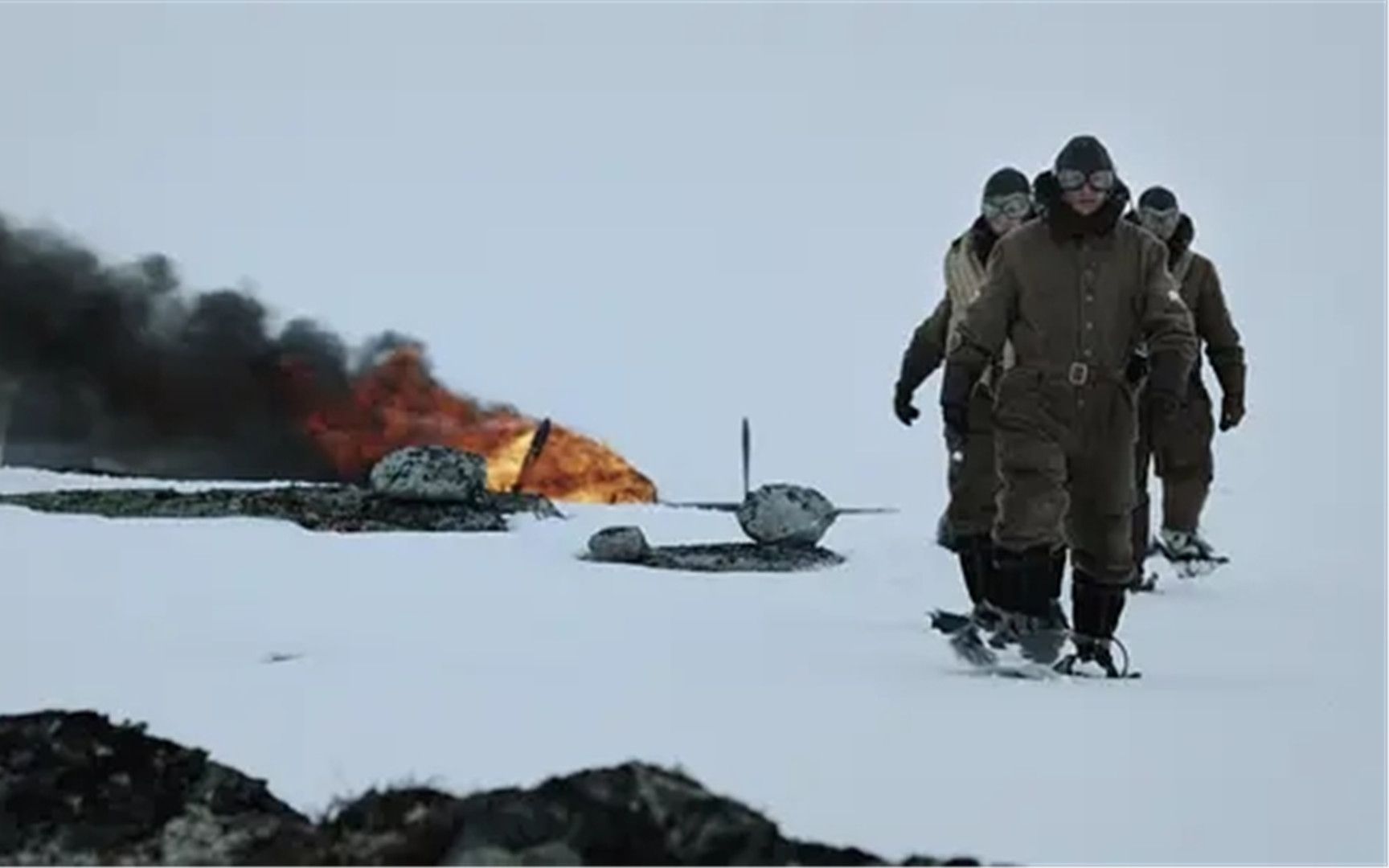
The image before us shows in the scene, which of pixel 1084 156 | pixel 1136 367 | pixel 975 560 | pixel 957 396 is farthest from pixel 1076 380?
pixel 975 560

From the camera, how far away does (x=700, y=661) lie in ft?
20.5

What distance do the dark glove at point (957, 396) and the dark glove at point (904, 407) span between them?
1022 millimetres

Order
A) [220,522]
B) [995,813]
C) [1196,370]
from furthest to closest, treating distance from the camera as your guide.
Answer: [220,522] < [1196,370] < [995,813]

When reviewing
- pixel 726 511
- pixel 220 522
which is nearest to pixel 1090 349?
pixel 220 522

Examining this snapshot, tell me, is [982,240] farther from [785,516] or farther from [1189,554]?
[785,516]

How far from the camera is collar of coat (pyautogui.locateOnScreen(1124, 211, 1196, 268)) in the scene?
9.65 m

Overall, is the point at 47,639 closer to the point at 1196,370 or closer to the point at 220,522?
the point at 220,522

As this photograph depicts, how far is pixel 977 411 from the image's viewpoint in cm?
763

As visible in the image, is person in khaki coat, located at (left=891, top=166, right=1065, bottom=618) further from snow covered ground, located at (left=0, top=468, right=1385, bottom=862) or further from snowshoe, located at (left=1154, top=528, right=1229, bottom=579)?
snowshoe, located at (left=1154, top=528, right=1229, bottom=579)

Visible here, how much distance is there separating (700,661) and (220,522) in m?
5.67

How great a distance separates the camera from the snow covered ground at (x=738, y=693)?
13.3ft

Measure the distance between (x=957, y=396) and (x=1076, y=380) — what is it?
44 centimetres

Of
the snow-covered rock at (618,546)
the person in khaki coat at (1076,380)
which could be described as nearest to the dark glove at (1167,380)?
the person in khaki coat at (1076,380)

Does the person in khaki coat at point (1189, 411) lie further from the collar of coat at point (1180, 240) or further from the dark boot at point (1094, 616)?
the dark boot at point (1094, 616)
